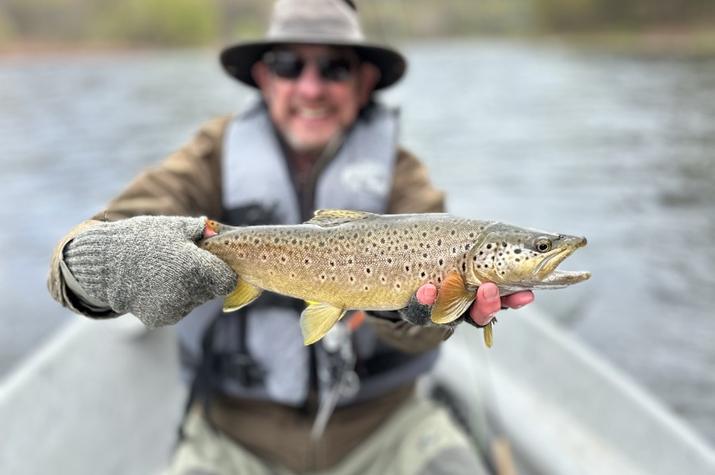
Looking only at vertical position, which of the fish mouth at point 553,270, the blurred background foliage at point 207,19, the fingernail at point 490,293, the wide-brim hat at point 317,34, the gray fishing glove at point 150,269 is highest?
the wide-brim hat at point 317,34

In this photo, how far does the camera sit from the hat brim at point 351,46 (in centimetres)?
378

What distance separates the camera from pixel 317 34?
3648 millimetres

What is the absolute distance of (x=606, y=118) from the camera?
19.0 metres

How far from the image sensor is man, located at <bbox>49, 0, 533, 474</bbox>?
3.39 metres

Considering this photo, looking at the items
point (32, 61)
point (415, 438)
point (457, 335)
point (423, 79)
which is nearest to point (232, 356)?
point (415, 438)

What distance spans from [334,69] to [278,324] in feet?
4.83

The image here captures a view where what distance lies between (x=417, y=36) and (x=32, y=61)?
26294 millimetres

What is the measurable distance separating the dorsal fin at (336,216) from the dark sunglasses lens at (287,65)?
1567 millimetres

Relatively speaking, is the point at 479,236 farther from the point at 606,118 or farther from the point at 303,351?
the point at 606,118

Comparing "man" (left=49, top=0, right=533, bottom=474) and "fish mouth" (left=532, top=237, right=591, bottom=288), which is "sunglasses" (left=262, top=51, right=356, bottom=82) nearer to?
"man" (left=49, top=0, right=533, bottom=474)

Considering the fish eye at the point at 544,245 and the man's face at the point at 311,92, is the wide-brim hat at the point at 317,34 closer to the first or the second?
the man's face at the point at 311,92

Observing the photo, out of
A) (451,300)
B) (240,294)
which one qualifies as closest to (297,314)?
(240,294)

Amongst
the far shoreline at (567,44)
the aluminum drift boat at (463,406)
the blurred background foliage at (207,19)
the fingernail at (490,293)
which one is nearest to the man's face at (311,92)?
the fingernail at (490,293)

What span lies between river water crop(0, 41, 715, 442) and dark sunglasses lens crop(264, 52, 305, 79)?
11.6ft
